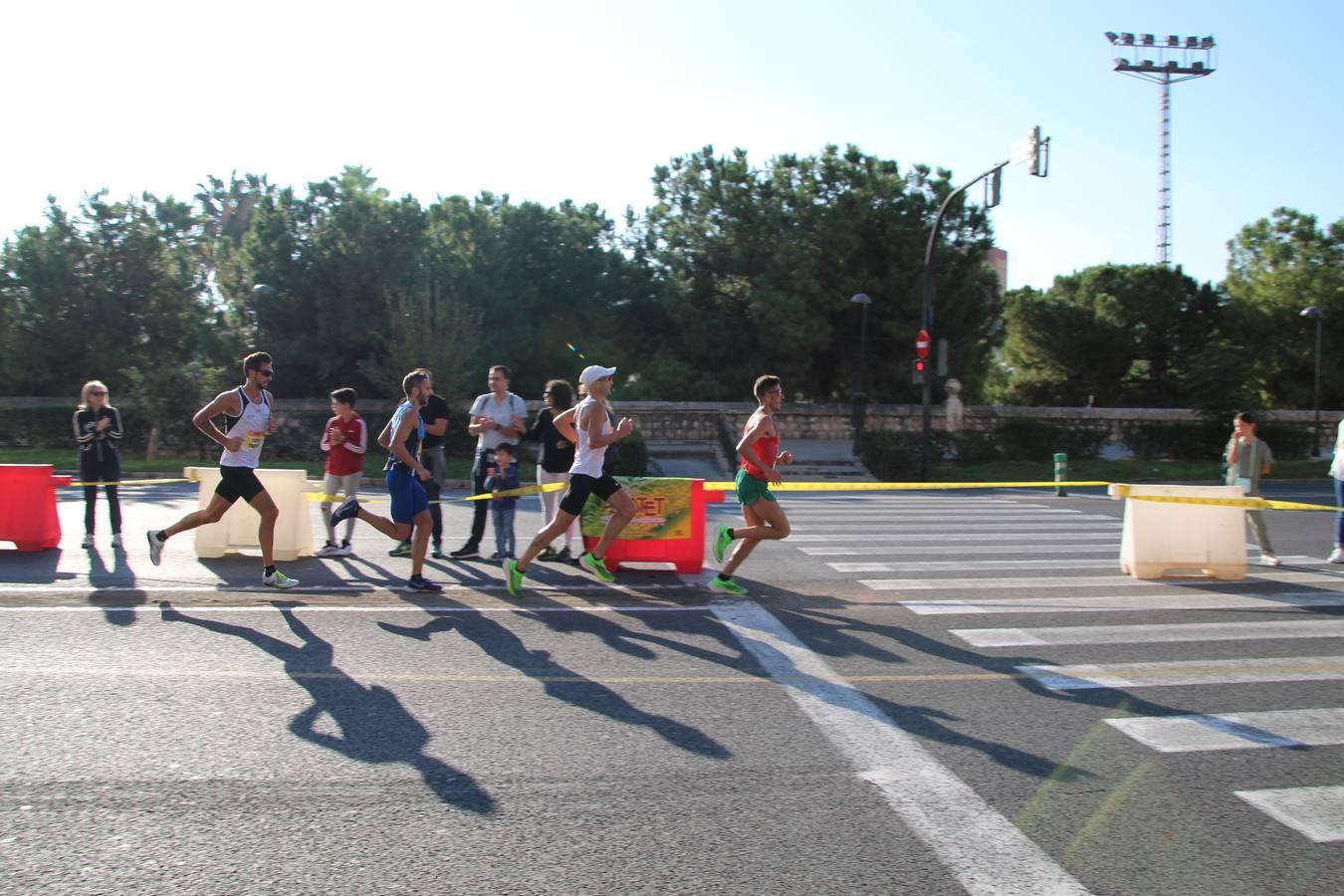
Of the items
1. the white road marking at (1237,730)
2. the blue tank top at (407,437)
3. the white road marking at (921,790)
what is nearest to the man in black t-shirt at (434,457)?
the blue tank top at (407,437)

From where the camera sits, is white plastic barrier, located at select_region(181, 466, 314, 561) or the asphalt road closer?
the asphalt road

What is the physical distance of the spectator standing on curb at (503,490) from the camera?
9.91m

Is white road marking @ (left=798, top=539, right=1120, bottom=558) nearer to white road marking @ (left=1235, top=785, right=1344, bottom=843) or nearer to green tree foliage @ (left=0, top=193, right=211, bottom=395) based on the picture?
white road marking @ (left=1235, top=785, right=1344, bottom=843)

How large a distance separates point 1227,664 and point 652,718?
3.92 metres

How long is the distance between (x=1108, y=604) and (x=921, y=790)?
4.86 m

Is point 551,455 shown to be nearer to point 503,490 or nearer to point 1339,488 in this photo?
point 503,490

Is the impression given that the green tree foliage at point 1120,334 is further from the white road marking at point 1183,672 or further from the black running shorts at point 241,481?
the black running shorts at point 241,481

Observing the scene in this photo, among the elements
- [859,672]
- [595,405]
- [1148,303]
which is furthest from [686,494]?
[1148,303]

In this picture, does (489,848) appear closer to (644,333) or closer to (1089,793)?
(1089,793)

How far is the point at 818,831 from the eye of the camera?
13.1 feet

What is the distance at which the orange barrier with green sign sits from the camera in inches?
369

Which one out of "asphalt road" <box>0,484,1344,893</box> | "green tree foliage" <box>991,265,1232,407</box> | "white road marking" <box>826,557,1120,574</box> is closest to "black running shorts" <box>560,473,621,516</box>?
"asphalt road" <box>0,484,1344,893</box>

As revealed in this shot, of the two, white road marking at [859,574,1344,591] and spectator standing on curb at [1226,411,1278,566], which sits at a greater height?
spectator standing on curb at [1226,411,1278,566]

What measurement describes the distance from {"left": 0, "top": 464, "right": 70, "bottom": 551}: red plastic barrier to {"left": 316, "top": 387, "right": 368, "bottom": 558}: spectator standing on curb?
2.67m
